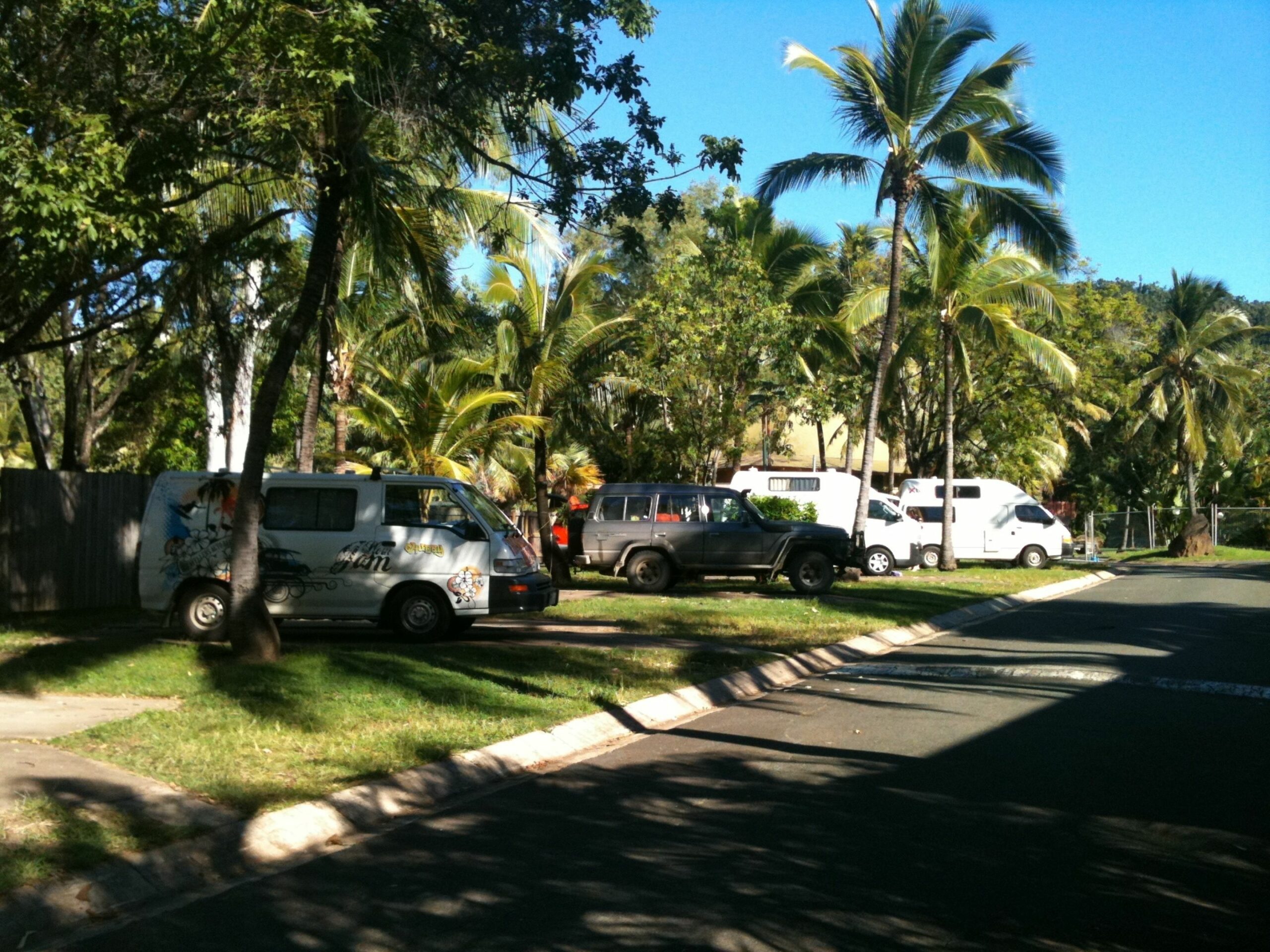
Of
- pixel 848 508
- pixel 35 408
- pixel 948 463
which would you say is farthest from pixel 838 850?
pixel 948 463

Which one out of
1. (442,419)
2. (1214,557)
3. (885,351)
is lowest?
(1214,557)

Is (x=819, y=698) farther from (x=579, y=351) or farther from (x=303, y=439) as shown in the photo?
(x=579, y=351)

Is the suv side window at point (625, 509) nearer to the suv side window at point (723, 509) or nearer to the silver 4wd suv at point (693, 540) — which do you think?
the silver 4wd suv at point (693, 540)

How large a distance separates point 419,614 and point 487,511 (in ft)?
5.05

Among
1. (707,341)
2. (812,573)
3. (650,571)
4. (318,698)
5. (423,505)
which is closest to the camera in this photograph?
(318,698)

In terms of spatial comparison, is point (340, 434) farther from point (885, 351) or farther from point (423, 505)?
point (885, 351)

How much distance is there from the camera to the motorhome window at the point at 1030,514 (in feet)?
110

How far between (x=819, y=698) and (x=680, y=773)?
11.7ft

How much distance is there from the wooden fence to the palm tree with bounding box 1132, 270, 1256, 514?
1453 inches

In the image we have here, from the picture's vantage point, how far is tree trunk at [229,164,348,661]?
1119 cm

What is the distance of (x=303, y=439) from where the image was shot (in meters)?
16.4

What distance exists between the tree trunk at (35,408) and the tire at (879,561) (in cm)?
1789

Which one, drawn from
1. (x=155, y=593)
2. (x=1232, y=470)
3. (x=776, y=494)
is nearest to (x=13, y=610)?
(x=155, y=593)

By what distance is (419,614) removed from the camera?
1453 cm
